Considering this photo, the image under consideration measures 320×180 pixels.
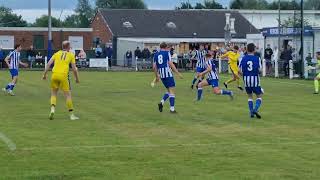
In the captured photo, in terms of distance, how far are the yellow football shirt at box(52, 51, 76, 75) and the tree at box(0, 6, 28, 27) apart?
112m

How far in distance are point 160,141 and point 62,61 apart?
194 inches

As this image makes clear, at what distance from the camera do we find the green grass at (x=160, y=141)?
447 inches

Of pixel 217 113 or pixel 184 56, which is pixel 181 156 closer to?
pixel 217 113

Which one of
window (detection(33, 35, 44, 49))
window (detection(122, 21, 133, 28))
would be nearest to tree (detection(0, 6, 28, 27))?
window (detection(33, 35, 44, 49))

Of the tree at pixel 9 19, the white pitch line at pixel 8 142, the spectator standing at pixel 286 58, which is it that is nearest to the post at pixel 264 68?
the spectator standing at pixel 286 58

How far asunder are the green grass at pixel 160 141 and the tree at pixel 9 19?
10721 centimetres

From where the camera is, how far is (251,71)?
19391 millimetres

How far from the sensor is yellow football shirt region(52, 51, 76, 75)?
18.7 metres

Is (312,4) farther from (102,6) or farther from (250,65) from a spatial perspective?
(250,65)

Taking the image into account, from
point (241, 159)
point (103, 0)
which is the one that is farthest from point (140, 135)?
point (103, 0)

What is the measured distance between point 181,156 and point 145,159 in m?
0.66

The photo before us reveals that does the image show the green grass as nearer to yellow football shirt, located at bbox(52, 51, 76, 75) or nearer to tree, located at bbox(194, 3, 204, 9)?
yellow football shirt, located at bbox(52, 51, 76, 75)

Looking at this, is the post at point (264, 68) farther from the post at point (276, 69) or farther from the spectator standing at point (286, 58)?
the spectator standing at point (286, 58)

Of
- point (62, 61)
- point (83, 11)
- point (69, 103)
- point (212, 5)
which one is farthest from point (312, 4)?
point (62, 61)
